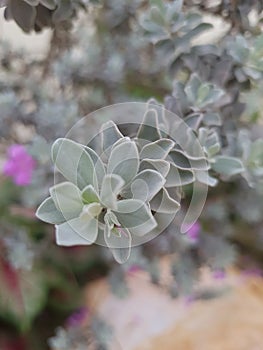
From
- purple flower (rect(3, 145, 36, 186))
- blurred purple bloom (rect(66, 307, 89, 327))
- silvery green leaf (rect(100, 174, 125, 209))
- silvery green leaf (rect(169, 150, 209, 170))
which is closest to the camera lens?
silvery green leaf (rect(100, 174, 125, 209))

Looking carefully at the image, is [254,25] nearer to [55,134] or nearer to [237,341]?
[55,134]

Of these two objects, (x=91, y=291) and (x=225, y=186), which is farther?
(x=91, y=291)

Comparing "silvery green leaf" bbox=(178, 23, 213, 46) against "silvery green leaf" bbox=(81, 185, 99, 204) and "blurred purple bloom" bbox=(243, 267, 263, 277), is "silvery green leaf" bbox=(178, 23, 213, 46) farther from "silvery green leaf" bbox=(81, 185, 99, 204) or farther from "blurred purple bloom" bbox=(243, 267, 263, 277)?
"blurred purple bloom" bbox=(243, 267, 263, 277)

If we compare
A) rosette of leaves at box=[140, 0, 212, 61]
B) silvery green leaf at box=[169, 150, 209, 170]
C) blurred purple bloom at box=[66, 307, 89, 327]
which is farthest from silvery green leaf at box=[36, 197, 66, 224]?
blurred purple bloom at box=[66, 307, 89, 327]

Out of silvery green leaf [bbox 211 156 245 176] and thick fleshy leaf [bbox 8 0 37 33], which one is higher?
thick fleshy leaf [bbox 8 0 37 33]

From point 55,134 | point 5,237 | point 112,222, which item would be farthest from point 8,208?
point 112,222

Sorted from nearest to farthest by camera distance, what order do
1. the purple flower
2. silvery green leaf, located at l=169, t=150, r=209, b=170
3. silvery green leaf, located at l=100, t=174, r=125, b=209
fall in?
1. silvery green leaf, located at l=100, t=174, r=125, b=209
2. silvery green leaf, located at l=169, t=150, r=209, b=170
3. the purple flower
